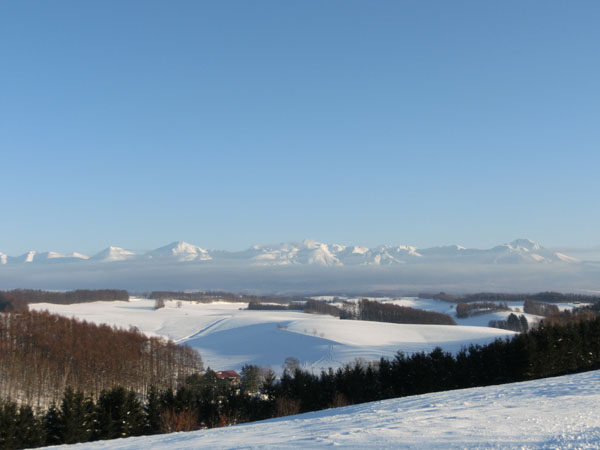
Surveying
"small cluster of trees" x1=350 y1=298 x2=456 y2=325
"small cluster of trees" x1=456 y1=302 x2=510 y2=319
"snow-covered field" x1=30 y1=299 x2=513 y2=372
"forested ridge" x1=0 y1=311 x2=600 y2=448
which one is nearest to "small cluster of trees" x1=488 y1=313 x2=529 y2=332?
"small cluster of trees" x1=350 y1=298 x2=456 y2=325

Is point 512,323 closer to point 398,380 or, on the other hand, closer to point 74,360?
point 398,380

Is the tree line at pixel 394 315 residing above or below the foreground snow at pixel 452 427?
below

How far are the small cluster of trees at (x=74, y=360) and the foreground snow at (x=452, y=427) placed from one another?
4008 cm

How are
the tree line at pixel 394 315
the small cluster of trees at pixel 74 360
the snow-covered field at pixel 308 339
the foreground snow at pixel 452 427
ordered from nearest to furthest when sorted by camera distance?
the foreground snow at pixel 452 427
the small cluster of trees at pixel 74 360
the snow-covered field at pixel 308 339
the tree line at pixel 394 315

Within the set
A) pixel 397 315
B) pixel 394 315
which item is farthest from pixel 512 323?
pixel 394 315

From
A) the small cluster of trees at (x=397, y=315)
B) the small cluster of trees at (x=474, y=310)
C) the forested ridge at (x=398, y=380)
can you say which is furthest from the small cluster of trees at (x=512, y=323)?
the forested ridge at (x=398, y=380)

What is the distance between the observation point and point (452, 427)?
1428 centimetres

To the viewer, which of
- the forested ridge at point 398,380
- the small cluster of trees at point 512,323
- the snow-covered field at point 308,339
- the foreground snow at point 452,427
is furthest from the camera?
the small cluster of trees at point 512,323

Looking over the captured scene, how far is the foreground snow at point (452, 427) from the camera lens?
12.3 meters

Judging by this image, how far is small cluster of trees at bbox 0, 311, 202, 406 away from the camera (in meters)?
58.4

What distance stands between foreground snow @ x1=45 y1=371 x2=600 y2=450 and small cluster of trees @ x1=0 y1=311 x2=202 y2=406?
131 ft

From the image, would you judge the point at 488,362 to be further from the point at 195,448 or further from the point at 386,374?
the point at 195,448

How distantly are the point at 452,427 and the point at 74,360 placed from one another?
6268 centimetres

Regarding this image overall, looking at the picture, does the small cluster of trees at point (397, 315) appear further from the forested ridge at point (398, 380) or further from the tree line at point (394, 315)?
the forested ridge at point (398, 380)
